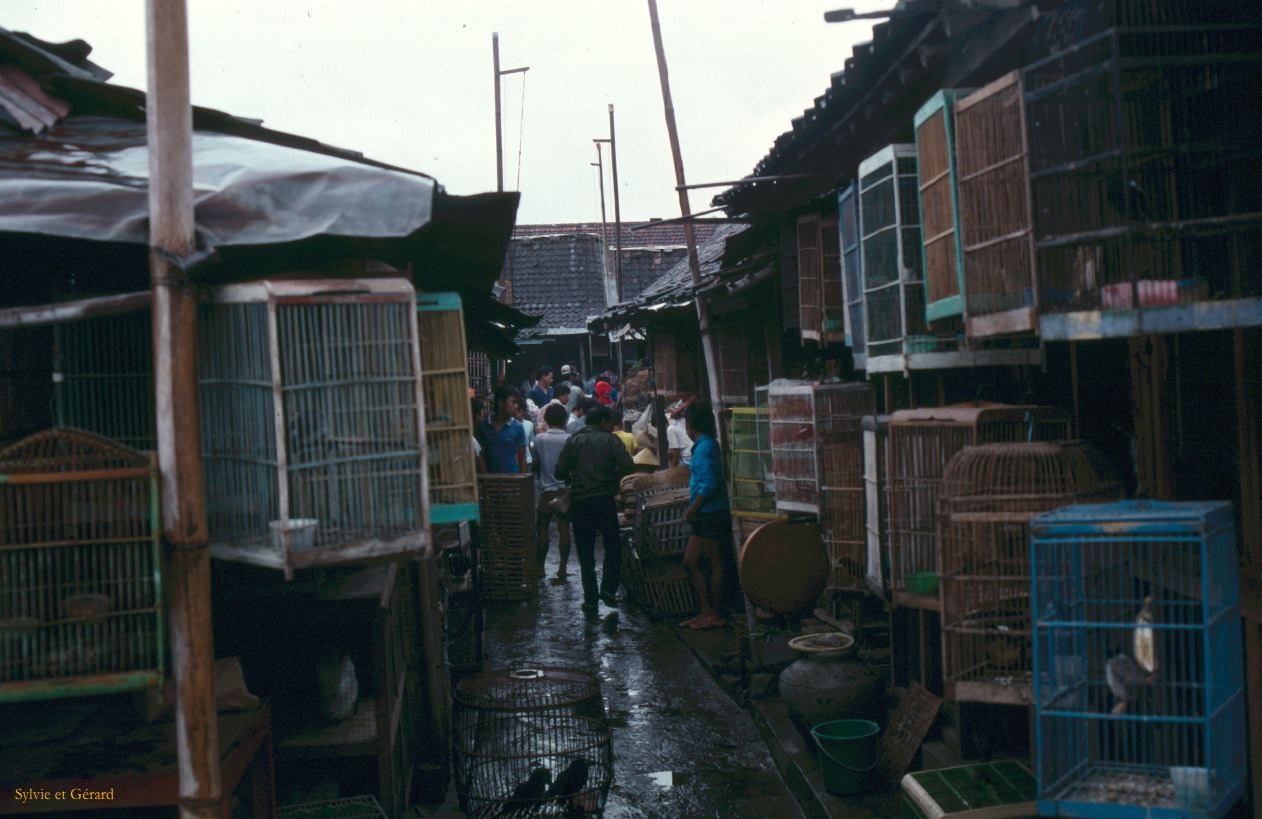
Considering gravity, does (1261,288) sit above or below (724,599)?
above

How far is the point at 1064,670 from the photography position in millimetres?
4402

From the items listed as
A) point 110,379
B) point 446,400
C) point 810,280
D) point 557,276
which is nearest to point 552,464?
point 810,280

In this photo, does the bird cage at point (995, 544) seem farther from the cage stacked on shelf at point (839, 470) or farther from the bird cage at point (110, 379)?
the bird cage at point (110, 379)

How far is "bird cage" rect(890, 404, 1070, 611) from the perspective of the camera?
19.6 feet

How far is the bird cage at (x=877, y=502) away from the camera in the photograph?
711cm

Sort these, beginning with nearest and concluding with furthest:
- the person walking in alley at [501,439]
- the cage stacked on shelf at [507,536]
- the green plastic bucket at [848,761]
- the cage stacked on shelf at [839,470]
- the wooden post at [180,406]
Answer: the wooden post at [180,406]
the green plastic bucket at [848,761]
the cage stacked on shelf at [839,470]
the cage stacked on shelf at [507,536]
the person walking in alley at [501,439]

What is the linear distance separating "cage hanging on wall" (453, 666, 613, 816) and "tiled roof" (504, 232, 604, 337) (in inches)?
1035

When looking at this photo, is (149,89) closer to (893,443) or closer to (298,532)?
(298,532)

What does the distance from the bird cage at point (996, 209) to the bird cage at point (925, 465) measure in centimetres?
82

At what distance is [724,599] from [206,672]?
868 cm

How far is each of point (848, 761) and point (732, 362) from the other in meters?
8.52

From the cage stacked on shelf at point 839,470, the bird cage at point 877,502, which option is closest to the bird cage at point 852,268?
the bird cage at point 877,502

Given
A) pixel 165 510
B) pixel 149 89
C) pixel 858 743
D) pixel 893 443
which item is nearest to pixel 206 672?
pixel 165 510

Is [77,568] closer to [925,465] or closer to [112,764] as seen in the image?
[112,764]
